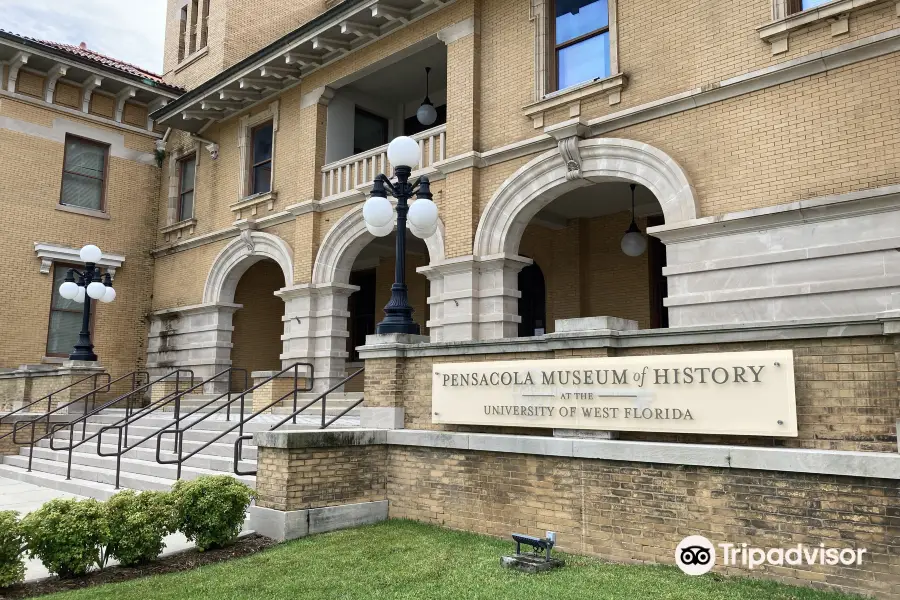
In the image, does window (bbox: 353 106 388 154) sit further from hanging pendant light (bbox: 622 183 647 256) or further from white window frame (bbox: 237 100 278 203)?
hanging pendant light (bbox: 622 183 647 256)

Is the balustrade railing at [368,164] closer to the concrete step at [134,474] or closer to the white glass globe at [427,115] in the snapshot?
the white glass globe at [427,115]

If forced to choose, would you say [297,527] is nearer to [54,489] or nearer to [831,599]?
[831,599]

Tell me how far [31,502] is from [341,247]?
7.72 m

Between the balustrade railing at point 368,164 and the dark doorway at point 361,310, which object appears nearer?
the balustrade railing at point 368,164

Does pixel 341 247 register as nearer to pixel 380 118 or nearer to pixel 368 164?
pixel 368 164

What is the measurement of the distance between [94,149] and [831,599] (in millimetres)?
21351

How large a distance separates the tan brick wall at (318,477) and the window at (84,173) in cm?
1530

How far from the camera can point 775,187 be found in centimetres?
951

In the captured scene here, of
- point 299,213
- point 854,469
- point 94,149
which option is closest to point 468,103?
point 299,213

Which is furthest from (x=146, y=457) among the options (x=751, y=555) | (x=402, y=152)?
(x=751, y=555)

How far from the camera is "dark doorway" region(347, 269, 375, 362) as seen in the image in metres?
20.7

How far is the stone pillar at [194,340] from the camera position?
18500mm

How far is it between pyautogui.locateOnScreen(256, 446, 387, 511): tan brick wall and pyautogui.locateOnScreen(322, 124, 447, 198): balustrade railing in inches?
278

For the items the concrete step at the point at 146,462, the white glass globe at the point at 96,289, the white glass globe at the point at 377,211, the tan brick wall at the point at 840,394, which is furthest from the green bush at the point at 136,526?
the white glass globe at the point at 96,289
